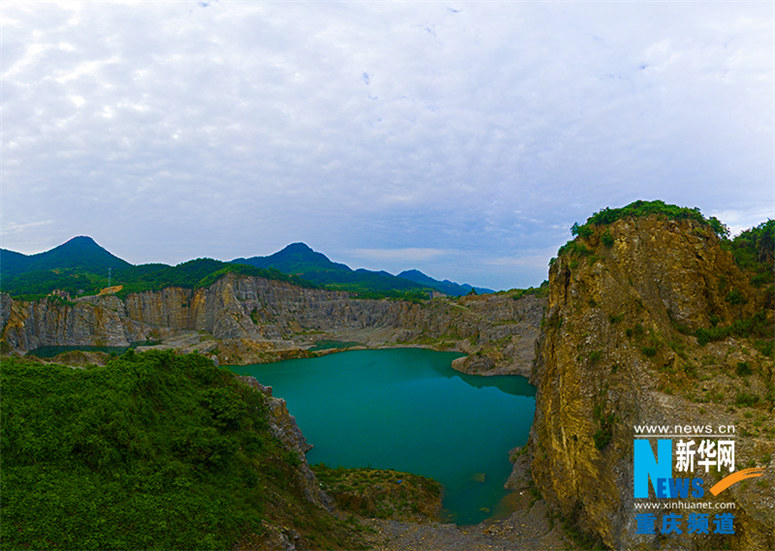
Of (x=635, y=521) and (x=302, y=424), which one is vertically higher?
(x=635, y=521)

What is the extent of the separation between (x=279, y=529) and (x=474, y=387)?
38267mm

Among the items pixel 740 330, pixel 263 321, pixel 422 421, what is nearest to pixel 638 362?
pixel 740 330

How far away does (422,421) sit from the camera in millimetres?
32312

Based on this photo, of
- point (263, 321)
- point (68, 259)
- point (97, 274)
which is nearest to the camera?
point (263, 321)

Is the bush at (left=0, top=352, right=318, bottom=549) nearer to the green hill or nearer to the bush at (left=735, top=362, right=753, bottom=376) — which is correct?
the bush at (left=735, top=362, right=753, bottom=376)

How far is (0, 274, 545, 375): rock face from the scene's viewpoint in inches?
2549

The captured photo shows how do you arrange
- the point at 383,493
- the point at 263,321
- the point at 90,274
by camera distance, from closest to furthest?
the point at 383,493
the point at 263,321
the point at 90,274

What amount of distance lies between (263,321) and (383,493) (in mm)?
75282

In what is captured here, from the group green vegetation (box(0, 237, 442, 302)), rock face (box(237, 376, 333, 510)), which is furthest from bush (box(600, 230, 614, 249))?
green vegetation (box(0, 237, 442, 302))

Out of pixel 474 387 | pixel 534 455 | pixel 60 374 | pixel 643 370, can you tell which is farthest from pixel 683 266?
pixel 474 387

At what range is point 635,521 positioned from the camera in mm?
10867

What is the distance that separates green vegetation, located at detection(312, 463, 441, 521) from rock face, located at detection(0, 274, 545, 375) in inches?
1340

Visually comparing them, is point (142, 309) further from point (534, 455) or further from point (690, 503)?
point (690, 503)

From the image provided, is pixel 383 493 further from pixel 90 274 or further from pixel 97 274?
pixel 97 274
